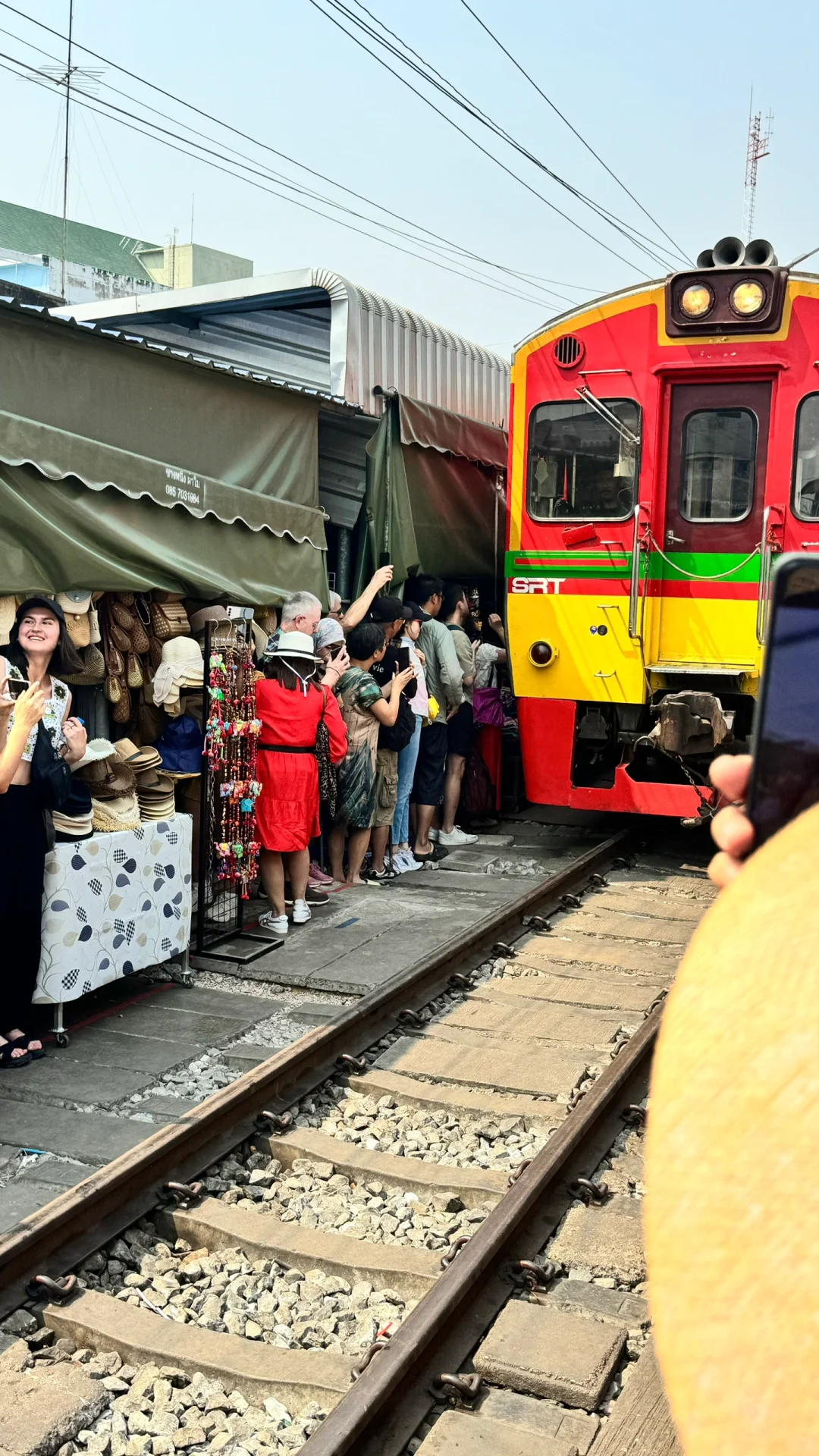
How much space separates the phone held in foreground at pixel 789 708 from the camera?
938 millimetres

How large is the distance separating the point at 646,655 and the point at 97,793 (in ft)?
13.7

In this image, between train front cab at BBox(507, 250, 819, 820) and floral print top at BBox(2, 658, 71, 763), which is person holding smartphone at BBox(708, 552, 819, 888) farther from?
train front cab at BBox(507, 250, 819, 820)

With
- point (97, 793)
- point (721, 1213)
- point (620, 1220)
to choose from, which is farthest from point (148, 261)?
point (721, 1213)

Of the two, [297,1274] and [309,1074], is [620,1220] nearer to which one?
[297,1274]

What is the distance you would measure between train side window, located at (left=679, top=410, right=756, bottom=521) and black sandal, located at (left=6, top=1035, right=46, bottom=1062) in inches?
222

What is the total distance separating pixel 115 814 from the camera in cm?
614

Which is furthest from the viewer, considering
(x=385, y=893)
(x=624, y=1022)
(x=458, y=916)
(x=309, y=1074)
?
(x=385, y=893)

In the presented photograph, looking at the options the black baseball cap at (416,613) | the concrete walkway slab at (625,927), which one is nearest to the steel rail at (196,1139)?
the concrete walkway slab at (625,927)

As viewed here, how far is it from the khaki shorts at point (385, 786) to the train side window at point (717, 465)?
264cm

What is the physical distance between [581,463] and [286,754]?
11.1ft

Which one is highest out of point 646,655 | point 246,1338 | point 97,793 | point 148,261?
point 148,261

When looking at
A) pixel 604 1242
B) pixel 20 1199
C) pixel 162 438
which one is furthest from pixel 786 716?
pixel 162 438

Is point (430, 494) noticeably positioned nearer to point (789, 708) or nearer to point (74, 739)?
point (74, 739)

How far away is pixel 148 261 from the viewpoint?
3553 centimetres
